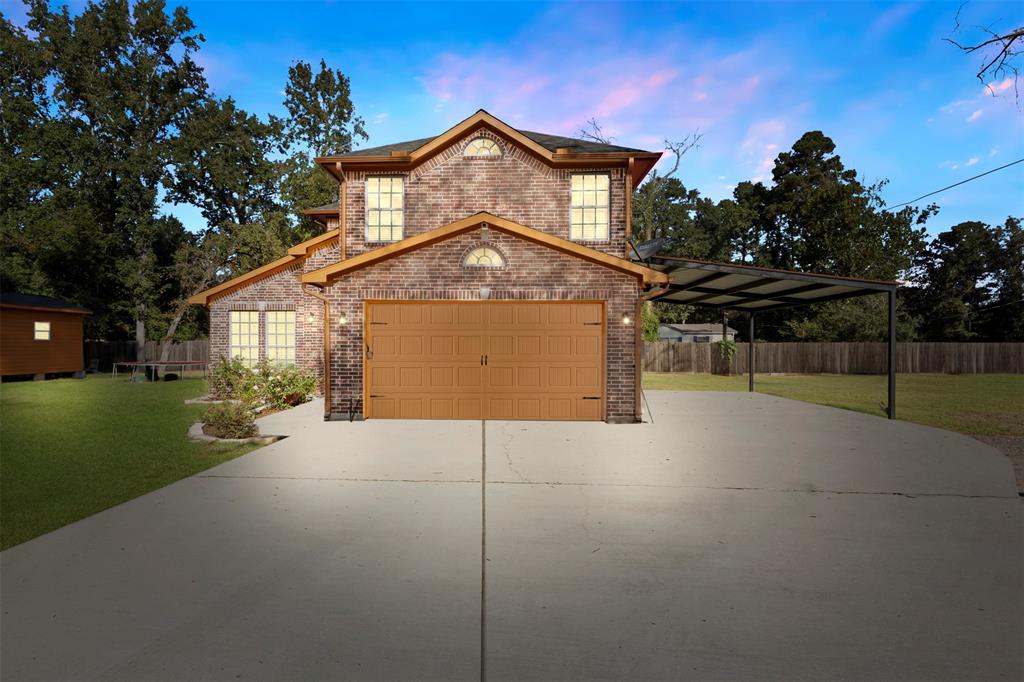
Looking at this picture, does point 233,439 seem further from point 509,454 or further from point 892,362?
point 892,362

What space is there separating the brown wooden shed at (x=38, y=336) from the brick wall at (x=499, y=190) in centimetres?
1917

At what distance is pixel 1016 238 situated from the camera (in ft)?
146

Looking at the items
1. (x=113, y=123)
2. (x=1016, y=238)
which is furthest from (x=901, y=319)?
(x=113, y=123)

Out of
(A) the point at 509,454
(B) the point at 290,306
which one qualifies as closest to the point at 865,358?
(A) the point at 509,454

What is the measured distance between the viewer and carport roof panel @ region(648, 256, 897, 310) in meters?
11.6

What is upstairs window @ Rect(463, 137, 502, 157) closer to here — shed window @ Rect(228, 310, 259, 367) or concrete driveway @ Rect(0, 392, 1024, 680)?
concrete driveway @ Rect(0, 392, 1024, 680)

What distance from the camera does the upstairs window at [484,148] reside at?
13359mm

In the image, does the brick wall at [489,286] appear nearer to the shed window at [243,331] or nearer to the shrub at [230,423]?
the shrub at [230,423]

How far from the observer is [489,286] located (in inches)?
439

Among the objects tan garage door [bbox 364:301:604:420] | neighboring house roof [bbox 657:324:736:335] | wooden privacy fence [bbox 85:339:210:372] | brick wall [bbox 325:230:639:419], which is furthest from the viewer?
neighboring house roof [bbox 657:324:736:335]

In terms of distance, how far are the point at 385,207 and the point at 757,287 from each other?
33.1 feet

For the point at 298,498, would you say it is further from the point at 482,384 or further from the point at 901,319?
the point at 901,319

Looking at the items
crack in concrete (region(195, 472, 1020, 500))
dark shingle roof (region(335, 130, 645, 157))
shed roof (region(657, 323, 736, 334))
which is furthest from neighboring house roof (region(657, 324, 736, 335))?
crack in concrete (region(195, 472, 1020, 500))

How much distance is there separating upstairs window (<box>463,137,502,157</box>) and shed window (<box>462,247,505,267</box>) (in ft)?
11.5
